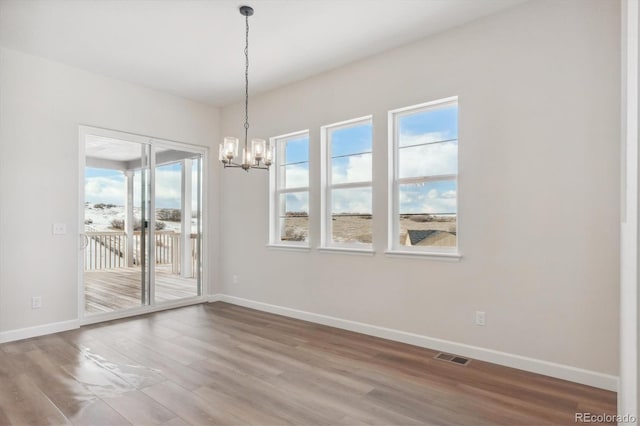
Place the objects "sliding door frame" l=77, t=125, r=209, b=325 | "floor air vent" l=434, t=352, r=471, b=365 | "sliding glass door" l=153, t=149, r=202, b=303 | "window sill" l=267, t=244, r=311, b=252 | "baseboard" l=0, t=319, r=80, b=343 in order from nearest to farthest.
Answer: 1. "floor air vent" l=434, t=352, r=471, b=365
2. "baseboard" l=0, t=319, r=80, b=343
3. "sliding door frame" l=77, t=125, r=209, b=325
4. "window sill" l=267, t=244, r=311, b=252
5. "sliding glass door" l=153, t=149, r=202, b=303

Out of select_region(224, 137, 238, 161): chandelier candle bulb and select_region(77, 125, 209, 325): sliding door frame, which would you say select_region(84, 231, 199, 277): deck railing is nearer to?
select_region(77, 125, 209, 325): sliding door frame

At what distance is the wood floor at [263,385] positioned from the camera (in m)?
2.28

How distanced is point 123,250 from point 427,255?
389 cm

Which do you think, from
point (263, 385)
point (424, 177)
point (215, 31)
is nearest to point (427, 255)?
point (424, 177)

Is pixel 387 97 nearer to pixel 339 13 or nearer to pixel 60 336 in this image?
pixel 339 13

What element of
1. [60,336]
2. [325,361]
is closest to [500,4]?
[325,361]

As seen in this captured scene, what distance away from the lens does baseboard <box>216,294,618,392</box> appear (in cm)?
269

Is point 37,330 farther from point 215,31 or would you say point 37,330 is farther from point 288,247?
point 215,31

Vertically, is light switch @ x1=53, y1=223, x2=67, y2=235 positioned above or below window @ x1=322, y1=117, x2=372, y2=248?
below

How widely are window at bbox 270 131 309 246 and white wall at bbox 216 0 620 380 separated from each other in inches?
35.1

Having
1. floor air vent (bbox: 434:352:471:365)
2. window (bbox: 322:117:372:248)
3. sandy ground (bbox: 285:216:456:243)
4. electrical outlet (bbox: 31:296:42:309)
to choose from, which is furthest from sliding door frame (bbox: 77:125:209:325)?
floor air vent (bbox: 434:352:471:365)

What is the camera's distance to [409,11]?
10.2 feet

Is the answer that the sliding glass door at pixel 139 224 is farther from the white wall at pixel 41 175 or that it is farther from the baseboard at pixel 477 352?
the baseboard at pixel 477 352

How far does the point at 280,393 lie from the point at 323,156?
9.04 ft
